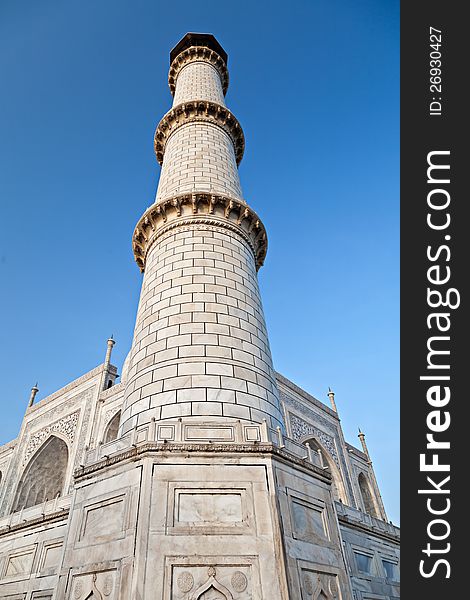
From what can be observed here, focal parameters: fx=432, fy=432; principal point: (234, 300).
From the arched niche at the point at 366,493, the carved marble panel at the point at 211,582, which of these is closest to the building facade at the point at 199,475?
the carved marble panel at the point at 211,582

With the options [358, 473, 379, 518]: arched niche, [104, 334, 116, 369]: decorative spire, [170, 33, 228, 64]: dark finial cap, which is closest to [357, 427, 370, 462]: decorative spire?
[358, 473, 379, 518]: arched niche

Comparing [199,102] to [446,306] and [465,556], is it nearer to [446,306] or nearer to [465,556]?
[446,306]

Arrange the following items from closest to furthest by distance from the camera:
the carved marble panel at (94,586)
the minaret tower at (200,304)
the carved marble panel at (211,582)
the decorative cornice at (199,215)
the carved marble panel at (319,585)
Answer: the carved marble panel at (211,582) → the carved marble panel at (94,586) → the carved marble panel at (319,585) → the minaret tower at (200,304) → the decorative cornice at (199,215)

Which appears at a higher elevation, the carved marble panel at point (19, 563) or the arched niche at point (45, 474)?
the arched niche at point (45, 474)

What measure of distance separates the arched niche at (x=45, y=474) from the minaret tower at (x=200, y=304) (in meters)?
15.3

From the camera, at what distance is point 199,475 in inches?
178

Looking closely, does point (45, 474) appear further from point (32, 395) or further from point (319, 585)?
point (319, 585)

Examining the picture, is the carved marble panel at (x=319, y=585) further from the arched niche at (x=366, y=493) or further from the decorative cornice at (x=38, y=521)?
the arched niche at (x=366, y=493)

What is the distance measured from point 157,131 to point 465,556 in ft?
37.8

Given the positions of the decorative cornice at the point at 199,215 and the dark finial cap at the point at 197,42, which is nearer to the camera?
the decorative cornice at the point at 199,215

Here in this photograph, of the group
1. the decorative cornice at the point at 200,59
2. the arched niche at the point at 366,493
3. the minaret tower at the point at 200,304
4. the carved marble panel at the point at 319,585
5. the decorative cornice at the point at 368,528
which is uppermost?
the decorative cornice at the point at 200,59

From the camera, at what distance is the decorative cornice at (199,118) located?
11.1 meters

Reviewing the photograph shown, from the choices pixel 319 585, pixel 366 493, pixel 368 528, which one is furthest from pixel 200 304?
pixel 366 493

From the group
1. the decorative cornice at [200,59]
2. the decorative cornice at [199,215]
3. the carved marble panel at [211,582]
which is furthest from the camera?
the decorative cornice at [200,59]
